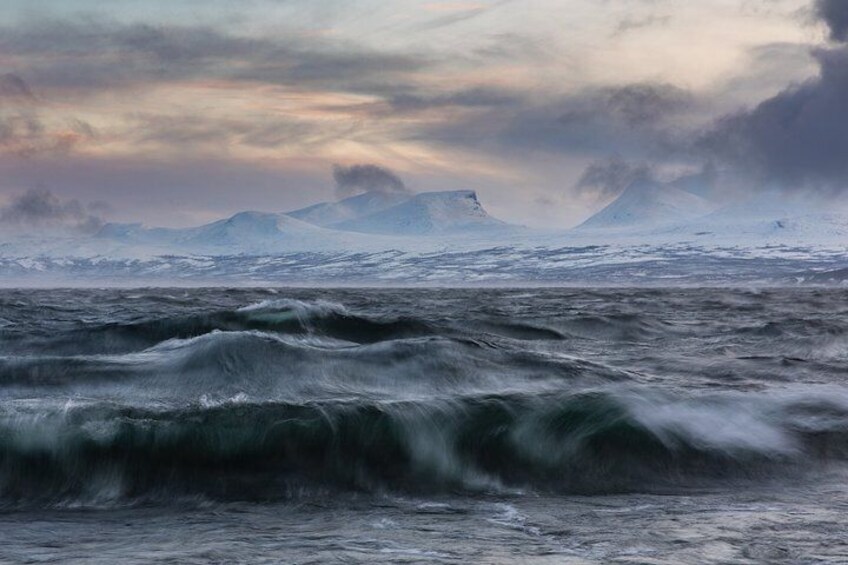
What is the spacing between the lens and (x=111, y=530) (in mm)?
10680

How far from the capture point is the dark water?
9914mm

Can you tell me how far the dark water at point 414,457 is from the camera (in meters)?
9.91

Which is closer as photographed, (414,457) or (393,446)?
(414,457)

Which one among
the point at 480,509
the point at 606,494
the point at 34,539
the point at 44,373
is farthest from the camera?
the point at 44,373

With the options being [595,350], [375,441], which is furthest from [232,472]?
[595,350]

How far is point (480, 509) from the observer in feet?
38.2

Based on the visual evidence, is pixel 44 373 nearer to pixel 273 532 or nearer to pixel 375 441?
pixel 375 441

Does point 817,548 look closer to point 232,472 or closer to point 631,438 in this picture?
point 631,438

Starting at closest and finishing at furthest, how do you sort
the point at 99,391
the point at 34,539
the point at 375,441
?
the point at 34,539
the point at 375,441
the point at 99,391

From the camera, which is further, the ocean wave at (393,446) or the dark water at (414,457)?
the ocean wave at (393,446)

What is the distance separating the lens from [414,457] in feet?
47.1

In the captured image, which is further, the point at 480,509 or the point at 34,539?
the point at 480,509

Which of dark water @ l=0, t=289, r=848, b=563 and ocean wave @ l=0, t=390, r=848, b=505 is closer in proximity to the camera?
dark water @ l=0, t=289, r=848, b=563

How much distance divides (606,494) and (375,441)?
142 inches
